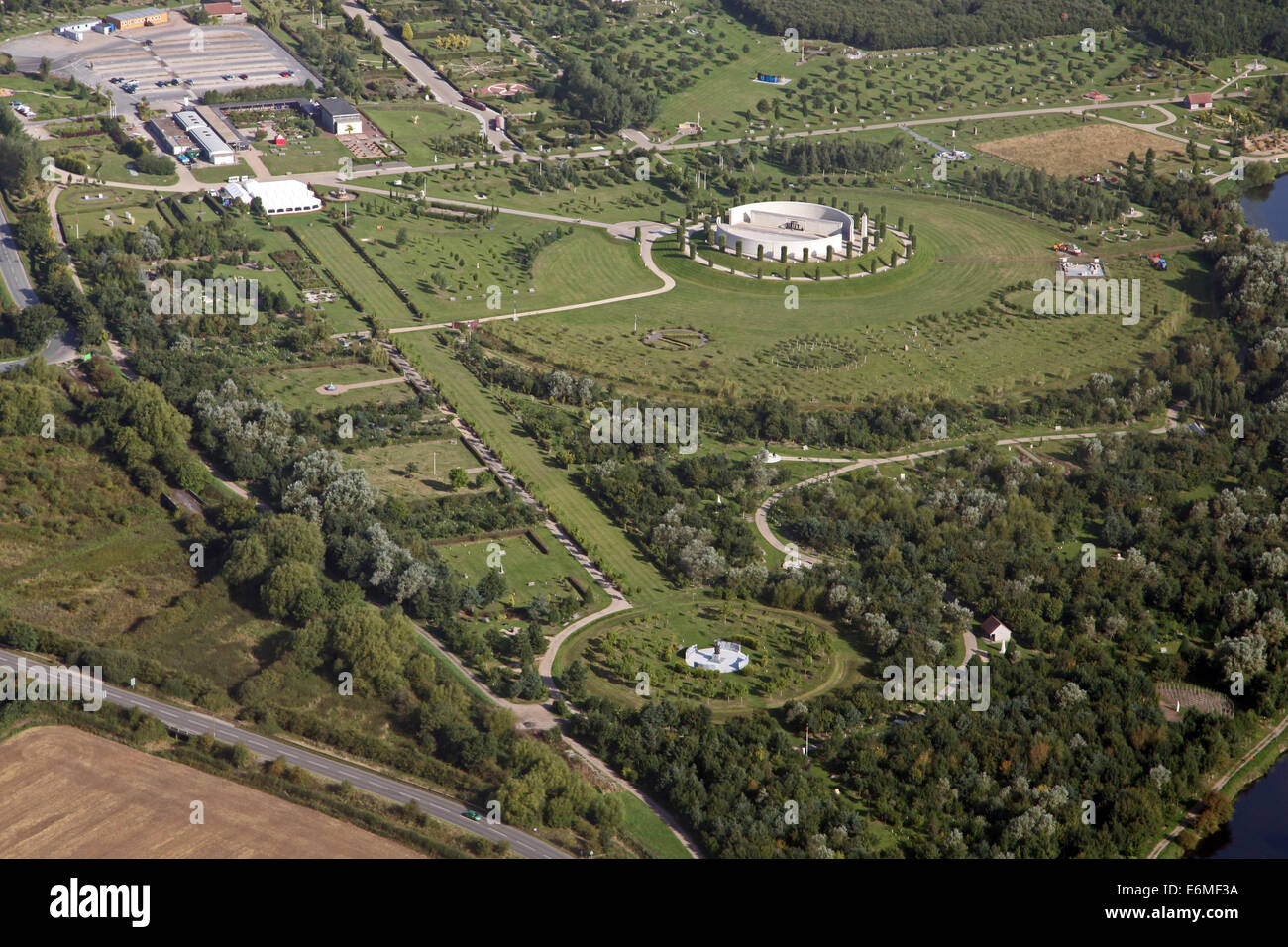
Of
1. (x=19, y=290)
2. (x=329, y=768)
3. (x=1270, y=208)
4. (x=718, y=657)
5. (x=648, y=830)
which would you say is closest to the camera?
(x=648, y=830)

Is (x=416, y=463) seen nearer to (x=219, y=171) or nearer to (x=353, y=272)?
(x=353, y=272)

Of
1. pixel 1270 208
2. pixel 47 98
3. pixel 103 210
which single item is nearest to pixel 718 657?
pixel 103 210

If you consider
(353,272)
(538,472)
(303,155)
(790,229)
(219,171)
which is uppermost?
(303,155)

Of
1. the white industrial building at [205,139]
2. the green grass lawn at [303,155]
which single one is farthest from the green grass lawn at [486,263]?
the white industrial building at [205,139]

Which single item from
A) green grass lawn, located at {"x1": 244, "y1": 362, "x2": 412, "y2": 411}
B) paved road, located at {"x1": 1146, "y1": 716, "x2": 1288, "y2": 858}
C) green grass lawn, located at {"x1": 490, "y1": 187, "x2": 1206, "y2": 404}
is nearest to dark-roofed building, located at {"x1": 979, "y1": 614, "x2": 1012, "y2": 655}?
paved road, located at {"x1": 1146, "y1": 716, "x2": 1288, "y2": 858}

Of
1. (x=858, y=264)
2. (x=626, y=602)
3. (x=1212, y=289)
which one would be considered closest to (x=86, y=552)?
(x=626, y=602)

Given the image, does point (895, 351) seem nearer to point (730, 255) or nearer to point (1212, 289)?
point (730, 255)

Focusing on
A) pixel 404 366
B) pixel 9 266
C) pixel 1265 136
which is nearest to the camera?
pixel 404 366

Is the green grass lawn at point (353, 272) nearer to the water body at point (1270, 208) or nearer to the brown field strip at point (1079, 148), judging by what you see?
the brown field strip at point (1079, 148)
